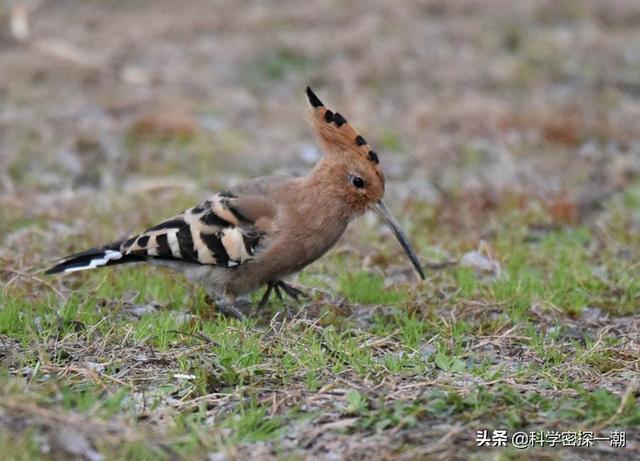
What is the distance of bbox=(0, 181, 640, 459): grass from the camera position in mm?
3531

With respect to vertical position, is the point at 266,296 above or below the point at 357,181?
below

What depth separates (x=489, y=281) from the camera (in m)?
5.49

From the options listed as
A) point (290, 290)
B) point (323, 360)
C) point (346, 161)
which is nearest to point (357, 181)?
point (346, 161)

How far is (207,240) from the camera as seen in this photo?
5.06 meters

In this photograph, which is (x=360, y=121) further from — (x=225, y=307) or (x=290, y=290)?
(x=225, y=307)

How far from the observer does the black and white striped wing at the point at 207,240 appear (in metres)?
5.00

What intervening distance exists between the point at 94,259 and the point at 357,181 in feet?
4.16

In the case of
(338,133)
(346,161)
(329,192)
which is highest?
Answer: (338,133)

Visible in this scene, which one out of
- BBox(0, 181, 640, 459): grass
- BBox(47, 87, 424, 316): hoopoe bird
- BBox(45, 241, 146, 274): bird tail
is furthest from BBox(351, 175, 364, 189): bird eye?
BBox(45, 241, 146, 274): bird tail

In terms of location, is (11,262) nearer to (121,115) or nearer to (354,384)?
(354,384)

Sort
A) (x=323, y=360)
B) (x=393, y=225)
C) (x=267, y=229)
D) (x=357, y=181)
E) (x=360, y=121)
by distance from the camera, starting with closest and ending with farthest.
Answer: (x=323, y=360) → (x=267, y=229) → (x=357, y=181) → (x=393, y=225) → (x=360, y=121)

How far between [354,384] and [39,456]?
118 centimetres

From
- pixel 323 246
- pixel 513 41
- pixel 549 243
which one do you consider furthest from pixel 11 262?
pixel 513 41

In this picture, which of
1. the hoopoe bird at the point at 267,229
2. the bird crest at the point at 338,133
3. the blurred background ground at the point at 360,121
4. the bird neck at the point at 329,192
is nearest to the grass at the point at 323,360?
the blurred background ground at the point at 360,121
